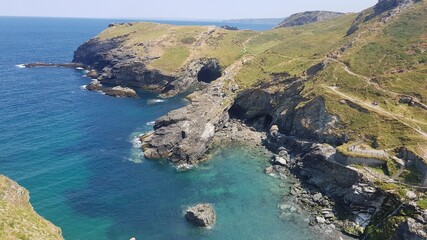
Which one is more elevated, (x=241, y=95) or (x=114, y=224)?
(x=241, y=95)

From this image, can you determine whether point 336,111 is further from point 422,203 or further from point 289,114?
point 422,203

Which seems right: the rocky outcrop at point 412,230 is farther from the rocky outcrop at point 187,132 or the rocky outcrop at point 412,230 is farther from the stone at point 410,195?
the rocky outcrop at point 187,132

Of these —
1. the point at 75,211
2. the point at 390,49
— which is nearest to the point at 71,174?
the point at 75,211

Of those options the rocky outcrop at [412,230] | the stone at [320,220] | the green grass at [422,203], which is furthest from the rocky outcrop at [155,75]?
the rocky outcrop at [412,230]

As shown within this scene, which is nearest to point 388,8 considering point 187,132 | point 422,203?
point 187,132

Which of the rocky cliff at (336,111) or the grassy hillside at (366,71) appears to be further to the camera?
the grassy hillside at (366,71)

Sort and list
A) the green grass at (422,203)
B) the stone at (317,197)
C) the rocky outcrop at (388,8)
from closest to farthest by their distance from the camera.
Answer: the green grass at (422,203) < the stone at (317,197) < the rocky outcrop at (388,8)

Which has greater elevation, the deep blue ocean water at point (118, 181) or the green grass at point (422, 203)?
the green grass at point (422, 203)

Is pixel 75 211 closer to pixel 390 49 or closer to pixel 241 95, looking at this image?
pixel 241 95
